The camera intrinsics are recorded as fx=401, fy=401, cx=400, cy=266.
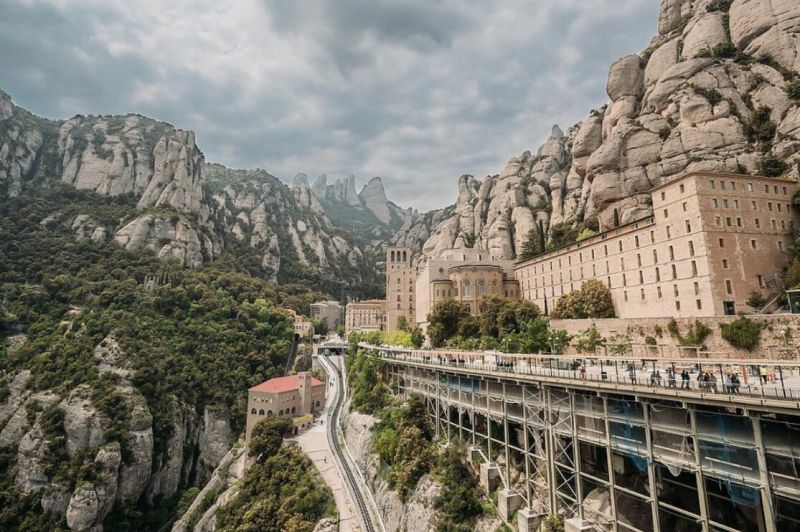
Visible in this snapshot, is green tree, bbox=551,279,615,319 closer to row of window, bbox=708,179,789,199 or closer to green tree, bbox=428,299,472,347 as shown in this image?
row of window, bbox=708,179,789,199

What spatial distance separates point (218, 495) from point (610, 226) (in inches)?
2683

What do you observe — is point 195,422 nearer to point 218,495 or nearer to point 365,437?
point 218,495

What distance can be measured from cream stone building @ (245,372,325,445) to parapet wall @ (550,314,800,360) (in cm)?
3911

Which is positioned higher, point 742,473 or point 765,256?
point 765,256

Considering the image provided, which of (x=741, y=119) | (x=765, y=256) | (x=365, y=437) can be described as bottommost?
(x=365, y=437)

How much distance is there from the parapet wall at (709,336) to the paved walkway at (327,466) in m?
28.0

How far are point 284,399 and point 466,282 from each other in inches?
1436

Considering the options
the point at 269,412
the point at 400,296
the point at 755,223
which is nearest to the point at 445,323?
the point at 269,412

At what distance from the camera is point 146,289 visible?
8212cm

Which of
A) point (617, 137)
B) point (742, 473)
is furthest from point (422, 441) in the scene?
point (617, 137)

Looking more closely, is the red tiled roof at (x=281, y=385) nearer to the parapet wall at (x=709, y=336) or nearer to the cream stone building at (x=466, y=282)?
the cream stone building at (x=466, y=282)

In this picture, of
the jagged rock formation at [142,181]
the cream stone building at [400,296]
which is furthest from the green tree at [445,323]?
the jagged rock formation at [142,181]

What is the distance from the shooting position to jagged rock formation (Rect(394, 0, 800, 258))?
175ft

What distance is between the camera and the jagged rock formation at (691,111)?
5331 centimetres
